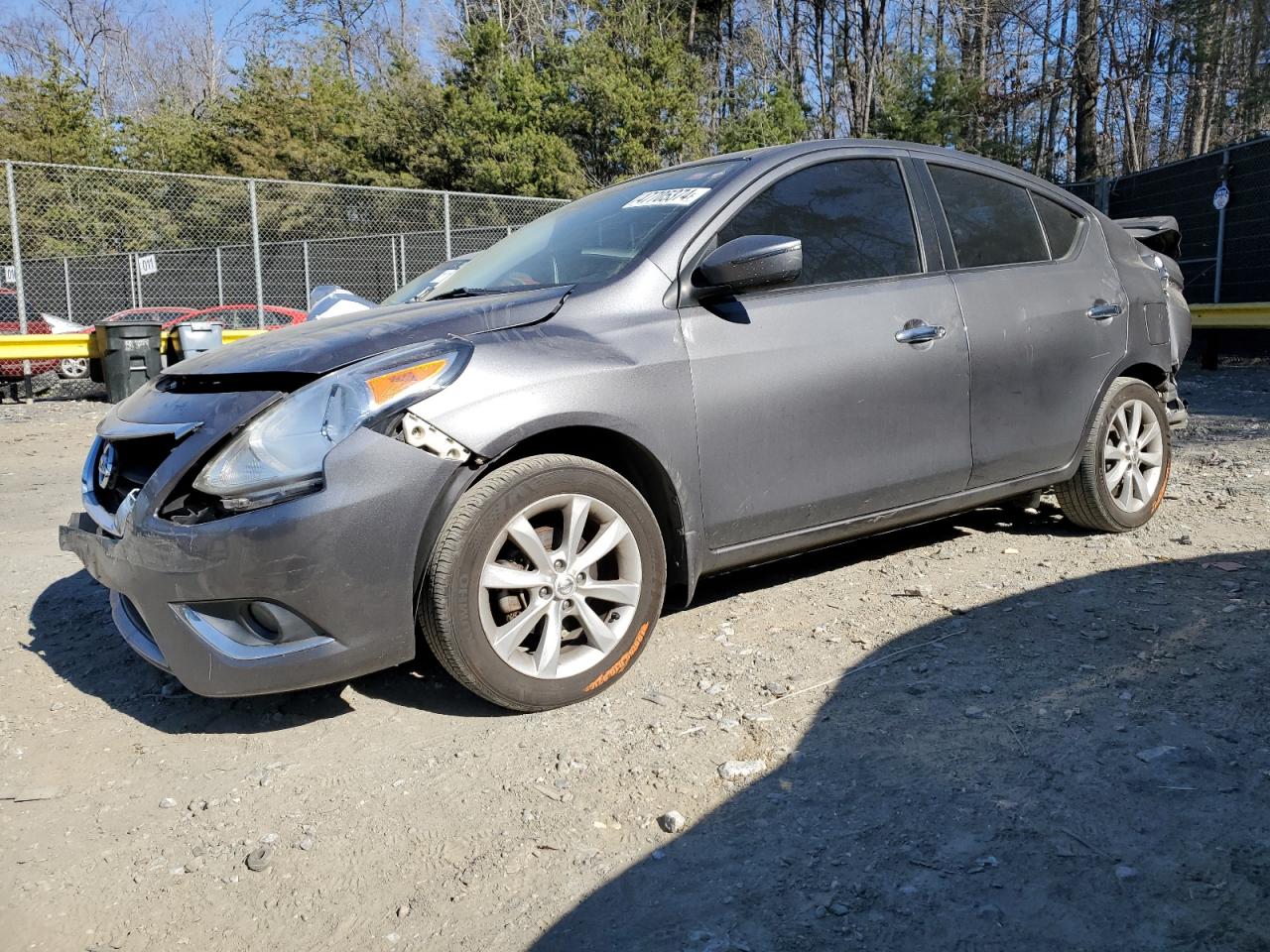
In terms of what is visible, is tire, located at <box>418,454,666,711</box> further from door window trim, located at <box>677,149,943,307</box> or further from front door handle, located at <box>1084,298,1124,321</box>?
front door handle, located at <box>1084,298,1124,321</box>

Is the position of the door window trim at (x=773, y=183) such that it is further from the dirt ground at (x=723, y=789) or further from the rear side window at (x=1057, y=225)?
the dirt ground at (x=723, y=789)

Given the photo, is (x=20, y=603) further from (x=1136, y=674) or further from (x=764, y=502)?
(x=1136, y=674)

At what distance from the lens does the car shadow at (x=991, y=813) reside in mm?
1924

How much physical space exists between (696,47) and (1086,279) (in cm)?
3300

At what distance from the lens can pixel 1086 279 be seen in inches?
169

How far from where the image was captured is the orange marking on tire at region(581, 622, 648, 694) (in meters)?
2.98

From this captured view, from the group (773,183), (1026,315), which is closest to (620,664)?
(773,183)

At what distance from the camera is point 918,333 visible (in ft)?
11.9

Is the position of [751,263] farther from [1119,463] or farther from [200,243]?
[200,243]

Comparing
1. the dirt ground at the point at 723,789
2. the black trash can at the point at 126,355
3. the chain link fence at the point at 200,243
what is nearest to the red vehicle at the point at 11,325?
the chain link fence at the point at 200,243

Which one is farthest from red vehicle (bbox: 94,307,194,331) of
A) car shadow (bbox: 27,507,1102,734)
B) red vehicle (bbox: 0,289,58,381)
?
→ car shadow (bbox: 27,507,1102,734)

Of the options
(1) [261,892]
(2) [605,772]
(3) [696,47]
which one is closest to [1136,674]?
(2) [605,772]

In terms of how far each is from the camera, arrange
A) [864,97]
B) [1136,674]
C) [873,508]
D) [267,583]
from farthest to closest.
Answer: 1. [864,97]
2. [873,508]
3. [1136,674]
4. [267,583]

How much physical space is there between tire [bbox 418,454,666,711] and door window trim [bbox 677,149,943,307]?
2.40 feet
